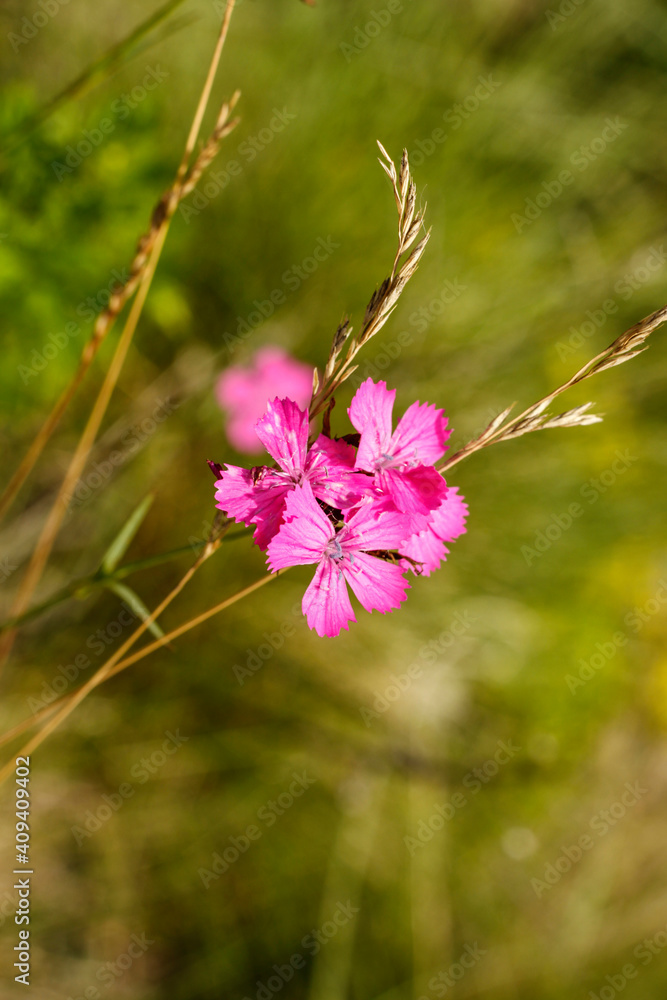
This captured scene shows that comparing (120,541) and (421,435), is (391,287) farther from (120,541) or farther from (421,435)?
(120,541)

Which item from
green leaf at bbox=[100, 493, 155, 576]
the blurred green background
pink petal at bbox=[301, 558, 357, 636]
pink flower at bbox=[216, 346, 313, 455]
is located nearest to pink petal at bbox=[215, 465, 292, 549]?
pink petal at bbox=[301, 558, 357, 636]

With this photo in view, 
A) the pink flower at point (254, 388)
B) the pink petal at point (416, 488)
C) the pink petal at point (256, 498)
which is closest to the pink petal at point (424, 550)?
the pink petal at point (416, 488)

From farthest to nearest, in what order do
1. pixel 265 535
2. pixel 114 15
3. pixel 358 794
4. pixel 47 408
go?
pixel 358 794, pixel 114 15, pixel 47 408, pixel 265 535

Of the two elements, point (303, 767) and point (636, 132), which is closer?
point (303, 767)

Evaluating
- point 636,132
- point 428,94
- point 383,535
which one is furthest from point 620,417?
point 383,535

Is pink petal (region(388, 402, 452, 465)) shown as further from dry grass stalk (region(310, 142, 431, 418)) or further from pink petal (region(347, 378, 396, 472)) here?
dry grass stalk (region(310, 142, 431, 418))

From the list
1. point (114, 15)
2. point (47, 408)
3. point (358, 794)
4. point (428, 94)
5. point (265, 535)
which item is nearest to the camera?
point (265, 535)

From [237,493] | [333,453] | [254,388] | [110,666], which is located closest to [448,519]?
[333,453]

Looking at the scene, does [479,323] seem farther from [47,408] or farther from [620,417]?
[47,408]
